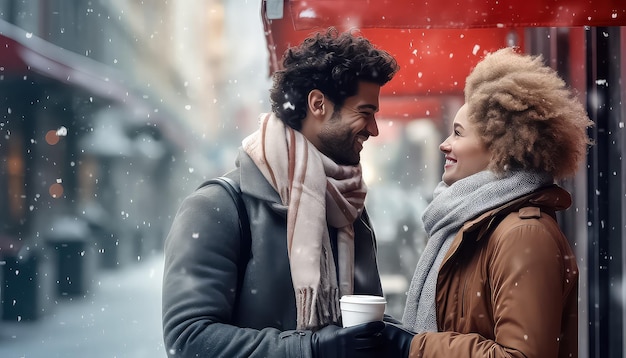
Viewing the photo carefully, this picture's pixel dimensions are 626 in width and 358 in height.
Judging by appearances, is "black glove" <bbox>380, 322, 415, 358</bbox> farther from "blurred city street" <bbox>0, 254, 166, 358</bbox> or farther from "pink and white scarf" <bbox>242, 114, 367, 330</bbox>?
"blurred city street" <bbox>0, 254, 166, 358</bbox>

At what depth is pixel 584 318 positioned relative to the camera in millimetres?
4715

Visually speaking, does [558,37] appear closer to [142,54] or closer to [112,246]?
[112,246]

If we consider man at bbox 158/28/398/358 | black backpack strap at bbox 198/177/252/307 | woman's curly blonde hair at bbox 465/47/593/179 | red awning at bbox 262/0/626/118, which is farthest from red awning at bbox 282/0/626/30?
black backpack strap at bbox 198/177/252/307

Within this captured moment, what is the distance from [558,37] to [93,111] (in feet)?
74.5

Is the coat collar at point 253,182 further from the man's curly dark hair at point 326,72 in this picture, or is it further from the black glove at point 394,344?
the black glove at point 394,344

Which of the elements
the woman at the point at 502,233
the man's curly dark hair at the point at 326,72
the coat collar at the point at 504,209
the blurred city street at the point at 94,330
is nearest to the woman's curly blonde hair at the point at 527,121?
the woman at the point at 502,233

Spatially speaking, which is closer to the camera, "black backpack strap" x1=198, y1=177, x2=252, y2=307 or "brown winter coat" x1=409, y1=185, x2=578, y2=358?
"brown winter coat" x1=409, y1=185, x2=578, y2=358

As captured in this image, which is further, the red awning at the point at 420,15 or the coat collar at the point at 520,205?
the red awning at the point at 420,15

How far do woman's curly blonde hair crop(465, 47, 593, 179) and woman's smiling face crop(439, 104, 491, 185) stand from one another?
5cm

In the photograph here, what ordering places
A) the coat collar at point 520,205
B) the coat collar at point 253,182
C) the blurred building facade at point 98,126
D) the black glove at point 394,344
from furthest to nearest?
1. the blurred building facade at point 98,126
2. the coat collar at point 253,182
3. the coat collar at point 520,205
4. the black glove at point 394,344

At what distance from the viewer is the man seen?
2648mm

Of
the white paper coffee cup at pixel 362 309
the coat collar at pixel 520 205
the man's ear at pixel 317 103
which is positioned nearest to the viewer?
the white paper coffee cup at pixel 362 309

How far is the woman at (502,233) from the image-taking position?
254 cm

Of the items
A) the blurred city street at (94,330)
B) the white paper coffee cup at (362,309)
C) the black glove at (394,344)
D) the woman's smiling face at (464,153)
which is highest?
the woman's smiling face at (464,153)
